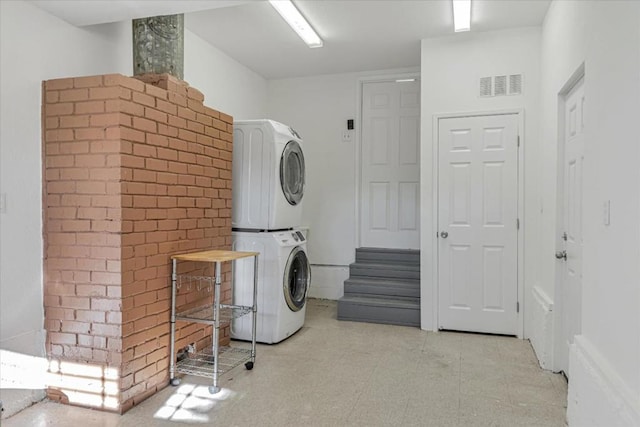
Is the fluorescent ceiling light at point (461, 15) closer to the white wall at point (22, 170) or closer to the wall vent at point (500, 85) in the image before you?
the wall vent at point (500, 85)

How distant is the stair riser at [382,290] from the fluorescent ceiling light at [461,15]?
8.61ft

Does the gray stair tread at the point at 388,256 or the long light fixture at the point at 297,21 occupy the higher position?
the long light fixture at the point at 297,21

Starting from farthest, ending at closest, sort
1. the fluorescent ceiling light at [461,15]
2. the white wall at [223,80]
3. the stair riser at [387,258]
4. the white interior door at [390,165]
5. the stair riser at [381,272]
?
the white interior door at [390,165] < the stair riser at [387,258] < the stair riser at [381,272] < the white wall at [223,80] < the fluorescent ceiling light at [461,15]

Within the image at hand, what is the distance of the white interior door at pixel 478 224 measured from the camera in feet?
13.2

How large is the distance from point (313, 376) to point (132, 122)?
2104 mm

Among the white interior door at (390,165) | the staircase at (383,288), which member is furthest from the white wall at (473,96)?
the white interior door at (390,165)

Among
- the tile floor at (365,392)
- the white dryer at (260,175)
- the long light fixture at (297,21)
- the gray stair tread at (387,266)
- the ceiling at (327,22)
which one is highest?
the ceiling at (327,22)

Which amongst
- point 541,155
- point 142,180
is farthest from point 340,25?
point 142,180

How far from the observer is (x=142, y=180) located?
2.62 m

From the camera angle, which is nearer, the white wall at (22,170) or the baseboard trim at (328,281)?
the white wall at (22,170)

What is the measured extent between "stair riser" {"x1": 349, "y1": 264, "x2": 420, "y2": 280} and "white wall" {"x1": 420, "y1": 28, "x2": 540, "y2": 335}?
59 cm

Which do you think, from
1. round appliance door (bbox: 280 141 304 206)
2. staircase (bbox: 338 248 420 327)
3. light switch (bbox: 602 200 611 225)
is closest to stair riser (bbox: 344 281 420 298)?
staircase (bbox: 338 248 420 327)

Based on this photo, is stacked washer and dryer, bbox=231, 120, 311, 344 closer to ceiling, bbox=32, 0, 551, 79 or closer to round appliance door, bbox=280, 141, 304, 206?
round appliance door, bbox=280, 141, 304, 206

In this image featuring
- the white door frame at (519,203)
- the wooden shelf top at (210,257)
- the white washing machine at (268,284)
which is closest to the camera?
the wooden shelf top at (210,257)
